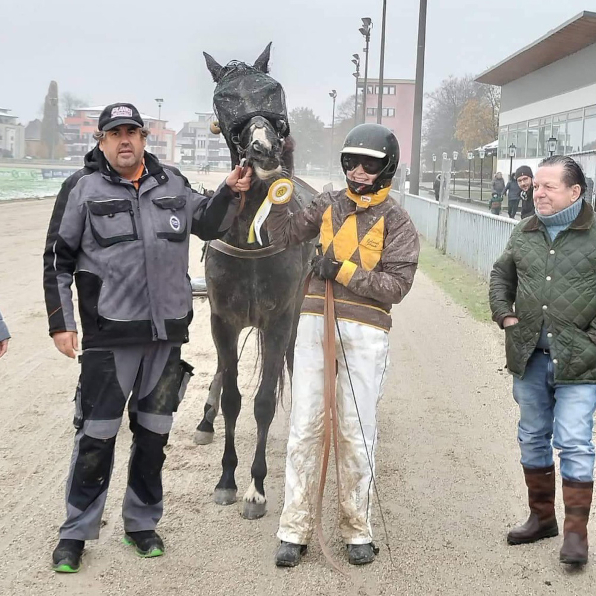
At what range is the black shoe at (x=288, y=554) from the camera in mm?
3580

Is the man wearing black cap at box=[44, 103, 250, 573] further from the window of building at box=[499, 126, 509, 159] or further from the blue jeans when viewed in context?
the window of building at box=[499, 126, 509, 159]

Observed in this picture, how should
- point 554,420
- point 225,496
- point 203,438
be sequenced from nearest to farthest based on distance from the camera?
1. point 554,420
2. point 225,496
3. point 203,438

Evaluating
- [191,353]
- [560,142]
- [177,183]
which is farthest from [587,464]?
[560,142]

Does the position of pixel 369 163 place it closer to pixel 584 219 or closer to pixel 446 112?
pixel 584 219

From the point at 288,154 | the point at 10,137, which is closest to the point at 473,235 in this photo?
the point at 288,154

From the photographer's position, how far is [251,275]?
14.7 feet

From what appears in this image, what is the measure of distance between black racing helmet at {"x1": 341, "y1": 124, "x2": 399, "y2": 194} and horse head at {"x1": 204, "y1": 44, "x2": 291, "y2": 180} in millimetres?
475

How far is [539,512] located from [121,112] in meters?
2.77

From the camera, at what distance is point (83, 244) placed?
11.6ft

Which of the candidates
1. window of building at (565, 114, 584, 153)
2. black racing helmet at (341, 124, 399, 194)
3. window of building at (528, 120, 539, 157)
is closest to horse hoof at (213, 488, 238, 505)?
black racing helmet at (341, 124, 399, 194)

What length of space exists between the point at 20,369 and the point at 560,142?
91.4 feet

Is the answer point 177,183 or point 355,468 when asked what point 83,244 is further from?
point 355,468

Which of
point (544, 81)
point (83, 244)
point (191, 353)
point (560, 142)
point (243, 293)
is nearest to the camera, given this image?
point (83, 244)

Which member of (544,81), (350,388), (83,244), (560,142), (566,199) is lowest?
(350,388)
